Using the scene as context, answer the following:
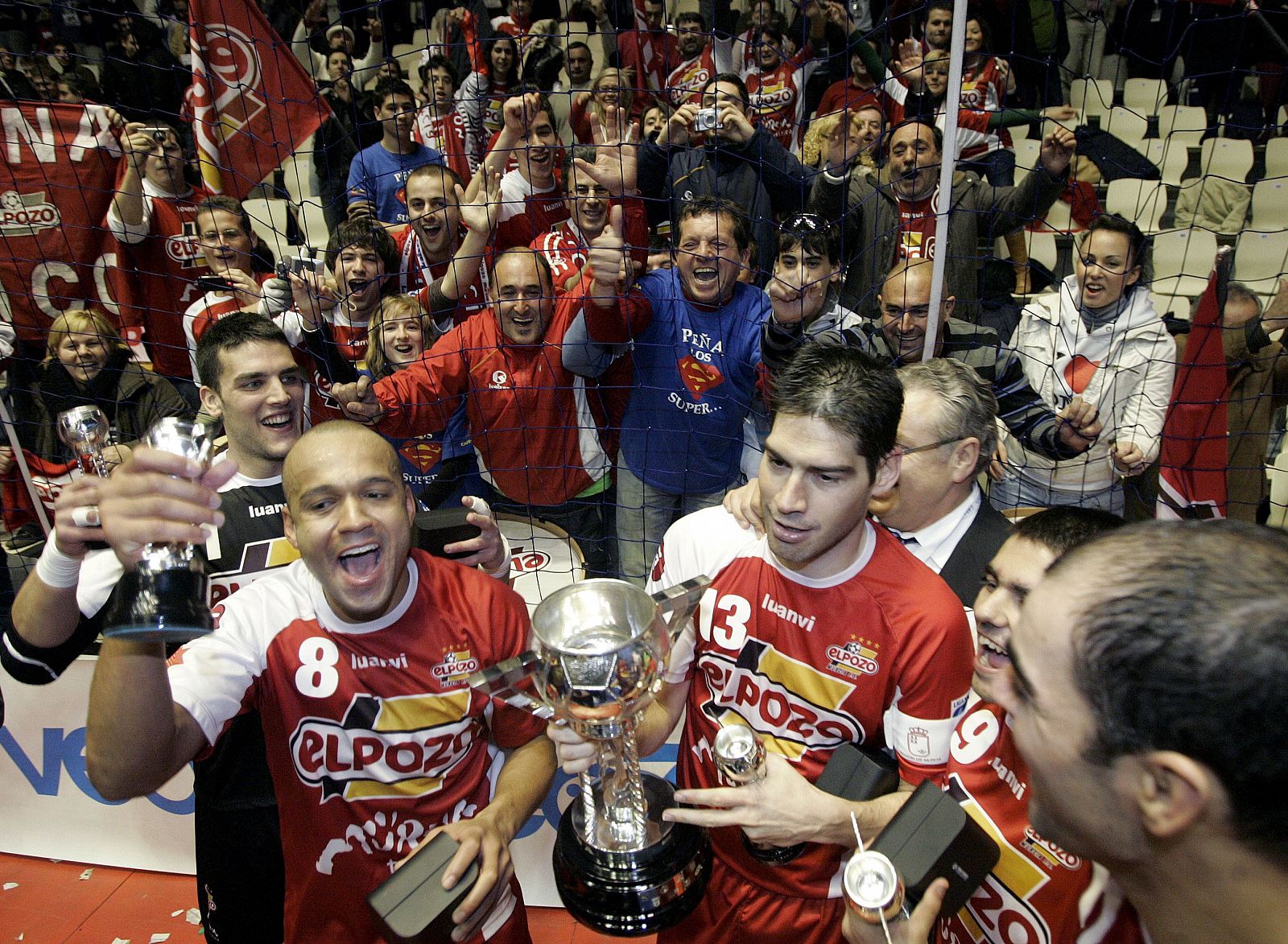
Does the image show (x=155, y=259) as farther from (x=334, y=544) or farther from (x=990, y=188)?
(x=990, y=188)

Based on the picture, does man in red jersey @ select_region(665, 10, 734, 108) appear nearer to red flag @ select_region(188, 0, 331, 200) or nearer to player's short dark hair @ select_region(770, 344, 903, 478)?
red flag @ select_region(188, 0, 331, 200)

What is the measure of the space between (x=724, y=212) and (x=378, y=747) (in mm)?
2450

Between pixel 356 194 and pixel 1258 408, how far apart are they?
5.03 metres

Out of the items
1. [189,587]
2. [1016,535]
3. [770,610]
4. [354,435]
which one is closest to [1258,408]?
[1016,535]

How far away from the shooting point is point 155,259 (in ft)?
16.0

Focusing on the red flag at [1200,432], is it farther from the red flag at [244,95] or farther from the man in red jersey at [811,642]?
the red flag at [244,95]

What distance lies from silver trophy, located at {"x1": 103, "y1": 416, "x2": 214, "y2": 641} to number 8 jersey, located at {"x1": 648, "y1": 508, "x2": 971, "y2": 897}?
1.01 m

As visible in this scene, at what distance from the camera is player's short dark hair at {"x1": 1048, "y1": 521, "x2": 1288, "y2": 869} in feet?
3.00

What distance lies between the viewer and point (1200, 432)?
318 centimetres

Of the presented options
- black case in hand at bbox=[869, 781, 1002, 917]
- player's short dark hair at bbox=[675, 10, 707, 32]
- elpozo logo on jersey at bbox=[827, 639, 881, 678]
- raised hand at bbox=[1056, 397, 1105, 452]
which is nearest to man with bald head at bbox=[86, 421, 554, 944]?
elpozo logo on jersey at bbox=[827, 639, 881, 678]

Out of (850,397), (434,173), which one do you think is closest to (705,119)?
(434,173)

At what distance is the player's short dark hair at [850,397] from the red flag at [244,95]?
2793 millimetres

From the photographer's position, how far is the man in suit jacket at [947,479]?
2334 millimetres

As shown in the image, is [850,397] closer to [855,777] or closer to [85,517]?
[855,777]
